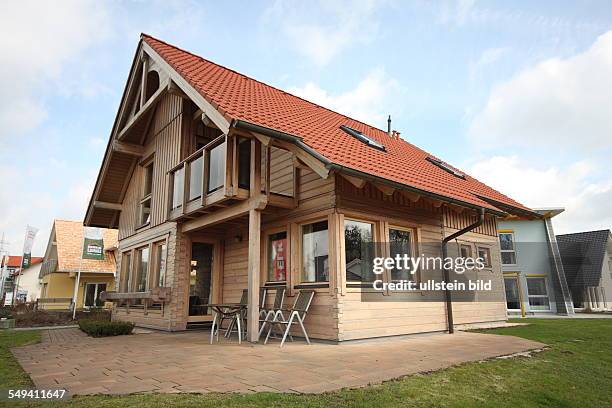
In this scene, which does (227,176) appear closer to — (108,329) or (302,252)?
(302,252)

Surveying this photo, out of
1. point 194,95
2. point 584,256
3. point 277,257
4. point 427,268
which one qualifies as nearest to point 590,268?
point 584,256

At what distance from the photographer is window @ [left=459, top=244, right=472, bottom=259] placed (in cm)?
952

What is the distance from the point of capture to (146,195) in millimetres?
12523

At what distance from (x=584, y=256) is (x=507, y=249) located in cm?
535

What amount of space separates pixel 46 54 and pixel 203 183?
337 inches

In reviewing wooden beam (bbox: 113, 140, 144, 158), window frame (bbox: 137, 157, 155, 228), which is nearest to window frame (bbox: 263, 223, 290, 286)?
window frame (bbox: 137, 157, 155, 228)

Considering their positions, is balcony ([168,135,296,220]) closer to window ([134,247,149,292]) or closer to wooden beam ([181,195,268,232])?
wooden beam ([181,195,268,232])

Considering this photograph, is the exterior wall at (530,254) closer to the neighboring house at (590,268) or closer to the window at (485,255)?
the neighboring house at (590,268)

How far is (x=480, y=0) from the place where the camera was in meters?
10.3

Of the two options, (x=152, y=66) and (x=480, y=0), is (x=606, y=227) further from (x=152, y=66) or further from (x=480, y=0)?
(x=152, y=66)

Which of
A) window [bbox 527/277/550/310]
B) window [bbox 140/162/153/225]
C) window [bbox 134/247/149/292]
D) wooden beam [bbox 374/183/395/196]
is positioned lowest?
window [bbox 527/277/550/310]

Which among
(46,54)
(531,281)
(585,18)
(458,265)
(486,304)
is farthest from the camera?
(531,281)

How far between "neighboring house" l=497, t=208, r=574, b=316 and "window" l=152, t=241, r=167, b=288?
14646 mm

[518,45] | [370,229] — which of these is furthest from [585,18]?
[370,229]
